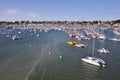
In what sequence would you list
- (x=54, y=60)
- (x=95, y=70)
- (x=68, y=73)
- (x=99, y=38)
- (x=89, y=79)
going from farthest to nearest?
(x=99, y=38) < (x=54, y=60) < (x=95, y=70) < (x=68, y=73) < (x=89, y=79)

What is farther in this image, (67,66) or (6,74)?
(67,66)

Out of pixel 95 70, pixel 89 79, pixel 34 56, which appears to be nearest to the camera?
pixel 89 79

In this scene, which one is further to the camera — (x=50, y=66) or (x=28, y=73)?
(x=50, y=66)

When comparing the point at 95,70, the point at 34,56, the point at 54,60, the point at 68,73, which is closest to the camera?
the point at 68,73

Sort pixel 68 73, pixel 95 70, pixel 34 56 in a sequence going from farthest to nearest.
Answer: pixel 34 56 < pixel 95 70 < pixel 68 73

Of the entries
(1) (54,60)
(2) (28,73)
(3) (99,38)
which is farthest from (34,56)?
(3) (99,38)

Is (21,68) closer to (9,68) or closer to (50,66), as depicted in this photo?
(9,68)

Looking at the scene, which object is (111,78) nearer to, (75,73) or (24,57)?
(75,73)

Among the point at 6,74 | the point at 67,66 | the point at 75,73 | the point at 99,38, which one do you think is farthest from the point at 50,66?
the point at 99,38

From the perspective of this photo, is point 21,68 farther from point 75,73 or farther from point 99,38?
point 99,38

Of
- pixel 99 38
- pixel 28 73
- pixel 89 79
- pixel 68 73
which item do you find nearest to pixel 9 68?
pixel 28 73
